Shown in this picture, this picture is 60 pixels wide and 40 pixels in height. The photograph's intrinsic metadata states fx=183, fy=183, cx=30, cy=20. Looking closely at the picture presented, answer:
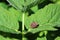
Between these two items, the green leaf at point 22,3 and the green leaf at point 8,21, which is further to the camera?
the green leaf at point 8,21

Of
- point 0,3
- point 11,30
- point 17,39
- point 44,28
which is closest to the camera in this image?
point 44,28

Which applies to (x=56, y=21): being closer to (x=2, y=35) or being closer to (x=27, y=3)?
(x=27, y=3)

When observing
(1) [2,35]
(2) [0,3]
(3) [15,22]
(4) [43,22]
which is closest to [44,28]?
(4) [43,22]

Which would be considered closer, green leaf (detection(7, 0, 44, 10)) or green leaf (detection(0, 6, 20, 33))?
green leaf (detection(7, 0, 44, 10))

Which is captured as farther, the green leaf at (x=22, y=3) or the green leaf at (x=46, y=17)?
the green leaf at (x=46, y=17)

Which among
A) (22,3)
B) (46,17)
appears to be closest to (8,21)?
(22,3)

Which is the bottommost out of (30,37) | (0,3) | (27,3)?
(30,37)

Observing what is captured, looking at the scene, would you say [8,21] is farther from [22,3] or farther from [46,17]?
[46,17]

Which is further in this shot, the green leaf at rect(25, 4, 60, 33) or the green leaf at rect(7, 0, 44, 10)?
the green leaf at rect(25, 4, 60, 33)

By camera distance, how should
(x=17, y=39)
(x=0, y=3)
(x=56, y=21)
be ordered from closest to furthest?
1. (x=56, y=21)
2. (x=17, y=39)
3. (x=0, y=3)

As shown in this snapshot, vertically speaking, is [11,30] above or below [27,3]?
below

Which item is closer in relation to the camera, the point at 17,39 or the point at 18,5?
the point at 18,5
